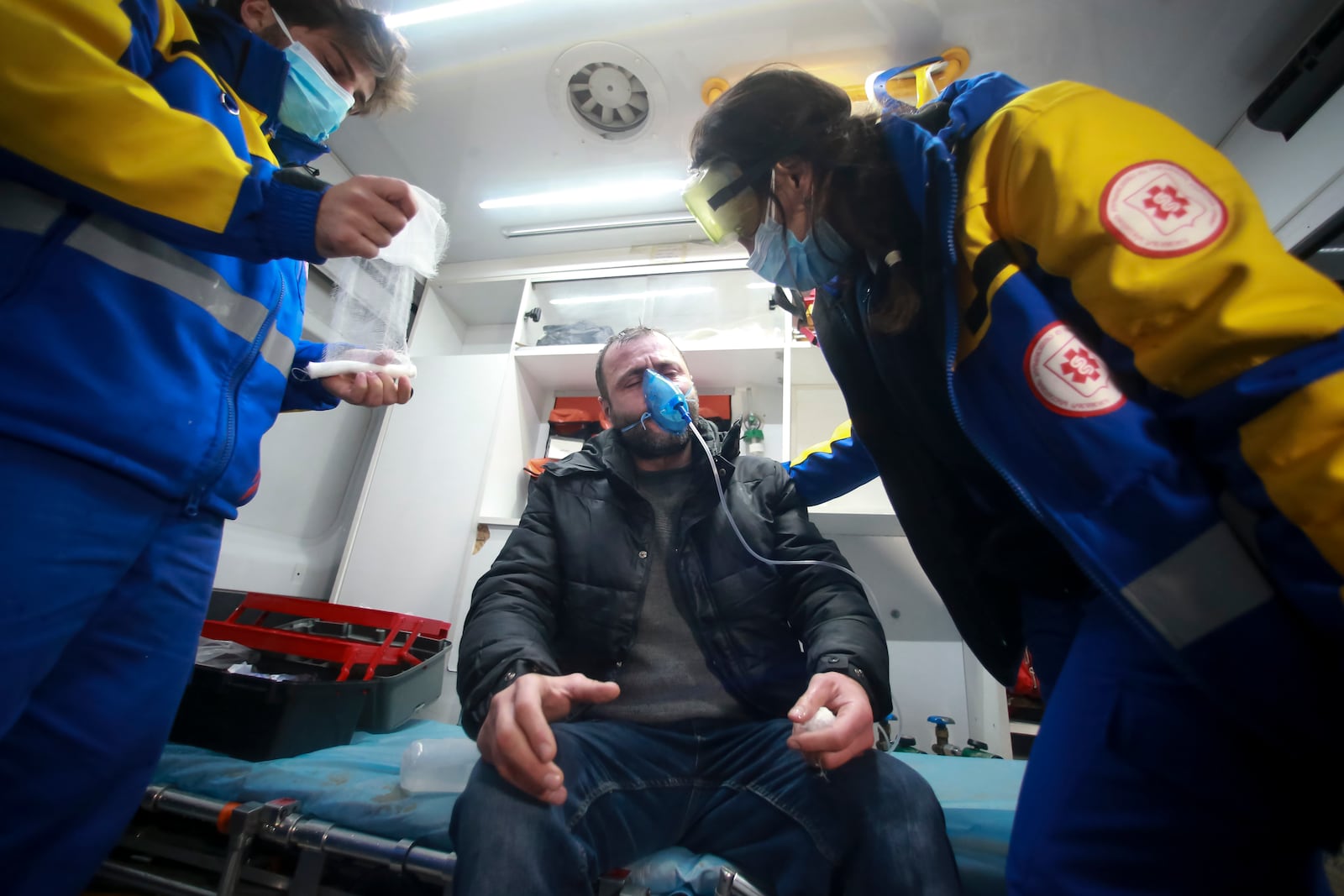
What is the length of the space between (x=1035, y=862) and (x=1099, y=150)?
626 millimetres

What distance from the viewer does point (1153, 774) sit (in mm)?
410

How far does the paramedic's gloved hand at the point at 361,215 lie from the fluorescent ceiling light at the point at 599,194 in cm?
170

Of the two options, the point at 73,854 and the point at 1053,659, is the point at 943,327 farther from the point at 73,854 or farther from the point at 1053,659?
the point at 73,854

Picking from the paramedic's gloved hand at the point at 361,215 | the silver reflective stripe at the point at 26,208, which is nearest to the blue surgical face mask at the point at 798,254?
the paramedic's gloved hand at the point at 361,215

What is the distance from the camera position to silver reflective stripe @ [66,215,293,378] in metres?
0.61

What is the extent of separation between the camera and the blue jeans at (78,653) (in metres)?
0.54

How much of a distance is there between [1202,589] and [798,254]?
67 centimetres

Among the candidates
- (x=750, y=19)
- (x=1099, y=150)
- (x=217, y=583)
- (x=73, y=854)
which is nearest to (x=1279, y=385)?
(x=1099, y=150)

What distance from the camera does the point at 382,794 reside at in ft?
2.98

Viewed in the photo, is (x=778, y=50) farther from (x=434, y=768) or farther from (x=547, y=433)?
(x=434, y=768)

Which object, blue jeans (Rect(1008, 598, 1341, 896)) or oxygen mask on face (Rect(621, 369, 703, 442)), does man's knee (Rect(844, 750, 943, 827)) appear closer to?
blue jeans (Rect(1008, 598, 1341, 896))

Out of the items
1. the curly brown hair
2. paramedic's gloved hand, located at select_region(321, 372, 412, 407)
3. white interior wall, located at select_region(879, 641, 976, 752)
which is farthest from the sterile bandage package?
white interior wall, located at select_region(879, 641, 976, 752)

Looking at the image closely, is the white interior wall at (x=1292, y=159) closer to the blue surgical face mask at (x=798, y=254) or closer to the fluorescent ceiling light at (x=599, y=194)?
the blue surgical face mask at (x=798, y=254)

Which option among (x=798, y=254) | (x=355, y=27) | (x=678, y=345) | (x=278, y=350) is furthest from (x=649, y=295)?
(x=278, y=350)
